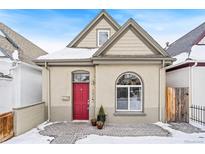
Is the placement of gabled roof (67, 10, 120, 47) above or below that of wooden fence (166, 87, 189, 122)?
above

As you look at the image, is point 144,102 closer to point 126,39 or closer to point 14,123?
point 126,39

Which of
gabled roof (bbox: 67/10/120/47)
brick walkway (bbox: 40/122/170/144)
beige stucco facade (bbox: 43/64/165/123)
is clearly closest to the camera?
brick walkway (bbox: 40/122/170/144)

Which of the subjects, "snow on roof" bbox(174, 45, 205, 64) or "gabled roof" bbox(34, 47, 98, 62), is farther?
"snow on roof" bbox(174, 45, 205, 64)

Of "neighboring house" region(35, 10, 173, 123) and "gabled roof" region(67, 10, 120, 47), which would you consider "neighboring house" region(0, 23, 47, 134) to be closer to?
"neighboring house" region(35, 10, 173, 123)

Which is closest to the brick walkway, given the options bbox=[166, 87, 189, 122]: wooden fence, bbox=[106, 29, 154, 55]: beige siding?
bbox=[166, 87, 189, 122]: wooden fence

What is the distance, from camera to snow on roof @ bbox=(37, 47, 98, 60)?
13938 mm

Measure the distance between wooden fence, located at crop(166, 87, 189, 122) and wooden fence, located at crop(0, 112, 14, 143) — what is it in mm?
8002

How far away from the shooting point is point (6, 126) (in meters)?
9.62

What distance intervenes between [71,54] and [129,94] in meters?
4.16

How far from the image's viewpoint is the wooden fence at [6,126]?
928 centimetres

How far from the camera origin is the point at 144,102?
1309 centimetres

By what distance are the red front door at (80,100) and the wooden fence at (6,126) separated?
4.59m

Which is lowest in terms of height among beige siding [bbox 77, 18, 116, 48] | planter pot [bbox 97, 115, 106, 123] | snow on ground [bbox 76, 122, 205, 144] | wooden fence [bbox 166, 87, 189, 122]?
snow on ground [bbox 76, 122, 205, 144]

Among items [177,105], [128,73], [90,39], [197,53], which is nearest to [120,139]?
[128,73]
